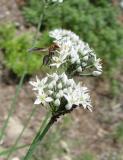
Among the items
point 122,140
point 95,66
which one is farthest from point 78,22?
point 95,66

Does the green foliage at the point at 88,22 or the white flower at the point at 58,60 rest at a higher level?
the white flower at the point at 58,60

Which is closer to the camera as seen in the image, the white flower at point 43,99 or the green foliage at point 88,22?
the white flower at point 43,99

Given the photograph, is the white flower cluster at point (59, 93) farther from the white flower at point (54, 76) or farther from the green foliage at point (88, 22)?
the green foliage at point (88, 22)

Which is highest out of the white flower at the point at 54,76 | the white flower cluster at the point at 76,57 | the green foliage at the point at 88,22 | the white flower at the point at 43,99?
the white flower at the point at 54,76

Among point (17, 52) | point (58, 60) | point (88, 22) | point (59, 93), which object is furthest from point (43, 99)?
point (88, 22)

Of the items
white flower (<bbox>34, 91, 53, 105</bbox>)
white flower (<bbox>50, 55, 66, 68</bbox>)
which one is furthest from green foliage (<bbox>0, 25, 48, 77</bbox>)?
white flower (<bbox>34, 91, 53, 105</bbox>)

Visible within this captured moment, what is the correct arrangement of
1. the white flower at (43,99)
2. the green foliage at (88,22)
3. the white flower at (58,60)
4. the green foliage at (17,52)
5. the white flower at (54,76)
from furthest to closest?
the green foliage at (88,22), the green foliage at (17,52), the white flower at (58,60), the white flower at (54,76), the white flower at (43,99)

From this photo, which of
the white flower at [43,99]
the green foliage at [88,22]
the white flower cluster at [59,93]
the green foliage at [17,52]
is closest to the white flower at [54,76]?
the white flower cluster at [59,93]

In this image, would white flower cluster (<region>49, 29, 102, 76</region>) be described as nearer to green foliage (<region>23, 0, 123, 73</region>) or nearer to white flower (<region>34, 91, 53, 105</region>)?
white flower (<region>34, 91, 53, 105</region>)
